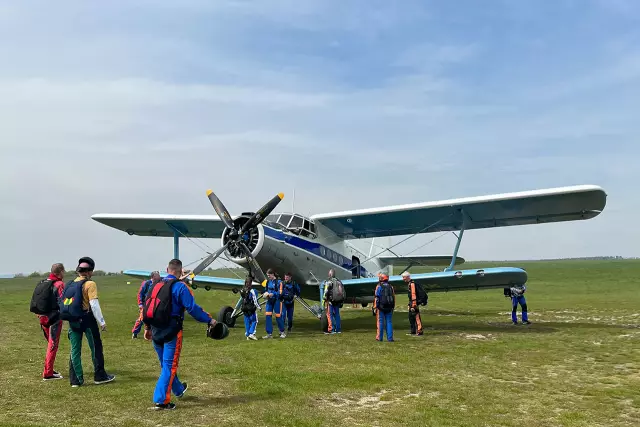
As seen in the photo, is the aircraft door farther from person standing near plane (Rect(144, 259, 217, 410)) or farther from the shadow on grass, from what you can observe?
person standing near plane (Rect(144, 259, 217, 410))

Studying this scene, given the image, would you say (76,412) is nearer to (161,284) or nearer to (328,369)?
(161,284)

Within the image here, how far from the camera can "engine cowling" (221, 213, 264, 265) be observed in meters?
12.9

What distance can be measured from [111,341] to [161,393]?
265 inches

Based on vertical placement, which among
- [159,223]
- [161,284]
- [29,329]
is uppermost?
[159,223]

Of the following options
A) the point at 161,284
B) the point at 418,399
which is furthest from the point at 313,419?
the point at 161,284

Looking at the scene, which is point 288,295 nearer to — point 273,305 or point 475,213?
point 273,305

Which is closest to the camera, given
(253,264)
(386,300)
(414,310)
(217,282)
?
(386,300)

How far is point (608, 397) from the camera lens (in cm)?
627

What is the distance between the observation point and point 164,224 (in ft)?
61.4

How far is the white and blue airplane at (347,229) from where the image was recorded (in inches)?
514

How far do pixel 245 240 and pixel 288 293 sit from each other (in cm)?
182

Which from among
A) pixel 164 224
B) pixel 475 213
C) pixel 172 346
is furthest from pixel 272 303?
pixel 164 224

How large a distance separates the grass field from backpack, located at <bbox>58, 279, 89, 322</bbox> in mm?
953

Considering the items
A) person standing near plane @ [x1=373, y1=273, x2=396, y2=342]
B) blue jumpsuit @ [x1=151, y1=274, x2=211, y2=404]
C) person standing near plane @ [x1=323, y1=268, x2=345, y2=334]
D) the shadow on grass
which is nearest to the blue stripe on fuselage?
person standing near plane @ [x1=323, y1=268, x2=345, y2=334]
